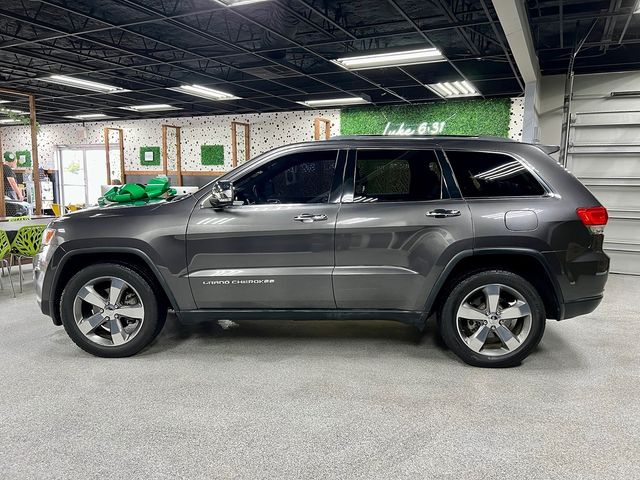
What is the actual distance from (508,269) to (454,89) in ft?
27.1

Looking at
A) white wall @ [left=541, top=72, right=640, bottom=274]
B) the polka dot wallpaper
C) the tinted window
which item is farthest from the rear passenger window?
the polka dot wallpaper

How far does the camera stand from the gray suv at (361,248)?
120 inches

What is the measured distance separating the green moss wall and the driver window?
336 inches

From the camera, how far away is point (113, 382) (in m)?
2.94

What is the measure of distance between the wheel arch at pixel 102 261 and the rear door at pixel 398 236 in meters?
1.27

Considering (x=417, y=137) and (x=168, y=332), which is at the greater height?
(x=417, y=137)

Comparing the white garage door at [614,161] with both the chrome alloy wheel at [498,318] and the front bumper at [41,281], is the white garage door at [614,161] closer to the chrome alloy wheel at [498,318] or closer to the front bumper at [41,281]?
the chrome alloy wheel at [498,318]

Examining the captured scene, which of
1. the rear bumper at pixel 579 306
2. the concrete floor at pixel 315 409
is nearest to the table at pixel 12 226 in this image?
A: the concrete floor at pixel 315 409

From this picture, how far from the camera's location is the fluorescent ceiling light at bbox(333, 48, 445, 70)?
7.52 meters

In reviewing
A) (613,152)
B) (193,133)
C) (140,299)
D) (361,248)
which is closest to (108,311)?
(140,299)

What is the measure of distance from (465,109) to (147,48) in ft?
25.0

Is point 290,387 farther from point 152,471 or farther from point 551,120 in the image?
point 551,120

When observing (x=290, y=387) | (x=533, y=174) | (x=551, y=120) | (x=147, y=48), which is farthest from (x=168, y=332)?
(x=551, y=120)

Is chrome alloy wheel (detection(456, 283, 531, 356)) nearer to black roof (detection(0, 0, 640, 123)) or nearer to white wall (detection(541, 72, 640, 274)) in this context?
black roof (detection(0, 0, 640, 123))
